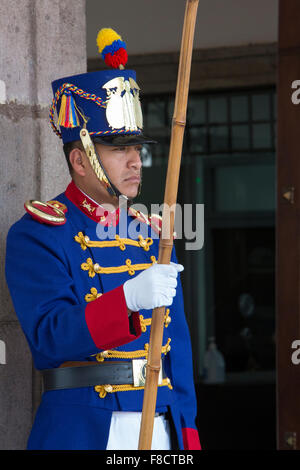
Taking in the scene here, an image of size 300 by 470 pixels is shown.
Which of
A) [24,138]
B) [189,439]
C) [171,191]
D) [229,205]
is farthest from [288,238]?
[229,205]

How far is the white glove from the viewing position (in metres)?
1.95

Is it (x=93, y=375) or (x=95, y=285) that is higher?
(x=95, y=285)

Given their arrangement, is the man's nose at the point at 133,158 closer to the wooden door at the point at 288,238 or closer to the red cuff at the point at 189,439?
the red cuff at the point at 189,439

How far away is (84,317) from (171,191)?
15.4 inches

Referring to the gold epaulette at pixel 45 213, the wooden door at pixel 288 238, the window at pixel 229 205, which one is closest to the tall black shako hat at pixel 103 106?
the gold epaulette at pixel 45 213

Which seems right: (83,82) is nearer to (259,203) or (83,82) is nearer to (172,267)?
(172,267)

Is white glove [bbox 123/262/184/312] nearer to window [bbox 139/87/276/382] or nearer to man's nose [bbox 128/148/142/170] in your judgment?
man's nose [bbox 128/148/142/170]

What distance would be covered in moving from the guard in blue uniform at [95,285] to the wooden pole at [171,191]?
8cm

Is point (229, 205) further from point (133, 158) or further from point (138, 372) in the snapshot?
point (138, 372)

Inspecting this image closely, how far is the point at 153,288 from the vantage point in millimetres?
1940

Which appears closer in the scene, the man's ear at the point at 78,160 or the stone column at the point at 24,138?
the man's ear at the point at 78,160

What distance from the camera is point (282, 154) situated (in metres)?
3.76

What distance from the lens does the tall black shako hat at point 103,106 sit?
230 cm
